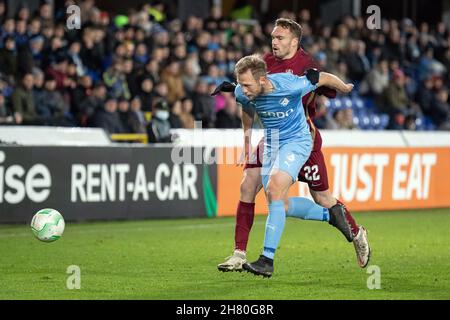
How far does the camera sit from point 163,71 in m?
18.4

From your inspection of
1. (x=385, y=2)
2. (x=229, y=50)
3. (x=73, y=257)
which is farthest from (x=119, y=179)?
(x=385, y=2)

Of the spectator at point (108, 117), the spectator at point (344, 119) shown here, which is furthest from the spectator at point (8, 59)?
the spectator at point (344, 119)

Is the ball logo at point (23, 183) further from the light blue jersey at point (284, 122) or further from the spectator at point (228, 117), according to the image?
the light blue jersey at point (284, 122)

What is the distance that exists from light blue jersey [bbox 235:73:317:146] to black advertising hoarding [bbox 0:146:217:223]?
5.46 meters

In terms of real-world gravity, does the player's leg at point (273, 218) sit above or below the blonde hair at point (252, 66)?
below

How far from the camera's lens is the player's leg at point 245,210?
9055 millimetres

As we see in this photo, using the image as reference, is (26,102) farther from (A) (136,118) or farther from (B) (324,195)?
(B) (324,195)

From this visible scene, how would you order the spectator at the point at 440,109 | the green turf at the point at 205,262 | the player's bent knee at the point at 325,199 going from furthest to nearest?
1. the spectator at the point at 440,109
2. the player's bent knee at the point at 325,199
3. the green turf at the point at 205,262

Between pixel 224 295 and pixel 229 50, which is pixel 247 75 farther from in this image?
pixel 229 50

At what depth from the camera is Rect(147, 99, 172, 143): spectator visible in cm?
1603

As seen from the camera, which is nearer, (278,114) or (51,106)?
(278,114)

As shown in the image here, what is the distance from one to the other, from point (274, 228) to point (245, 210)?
0.56 m

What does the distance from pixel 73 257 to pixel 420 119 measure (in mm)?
13019

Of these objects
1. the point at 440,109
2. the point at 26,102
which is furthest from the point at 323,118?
the point at 26,102
